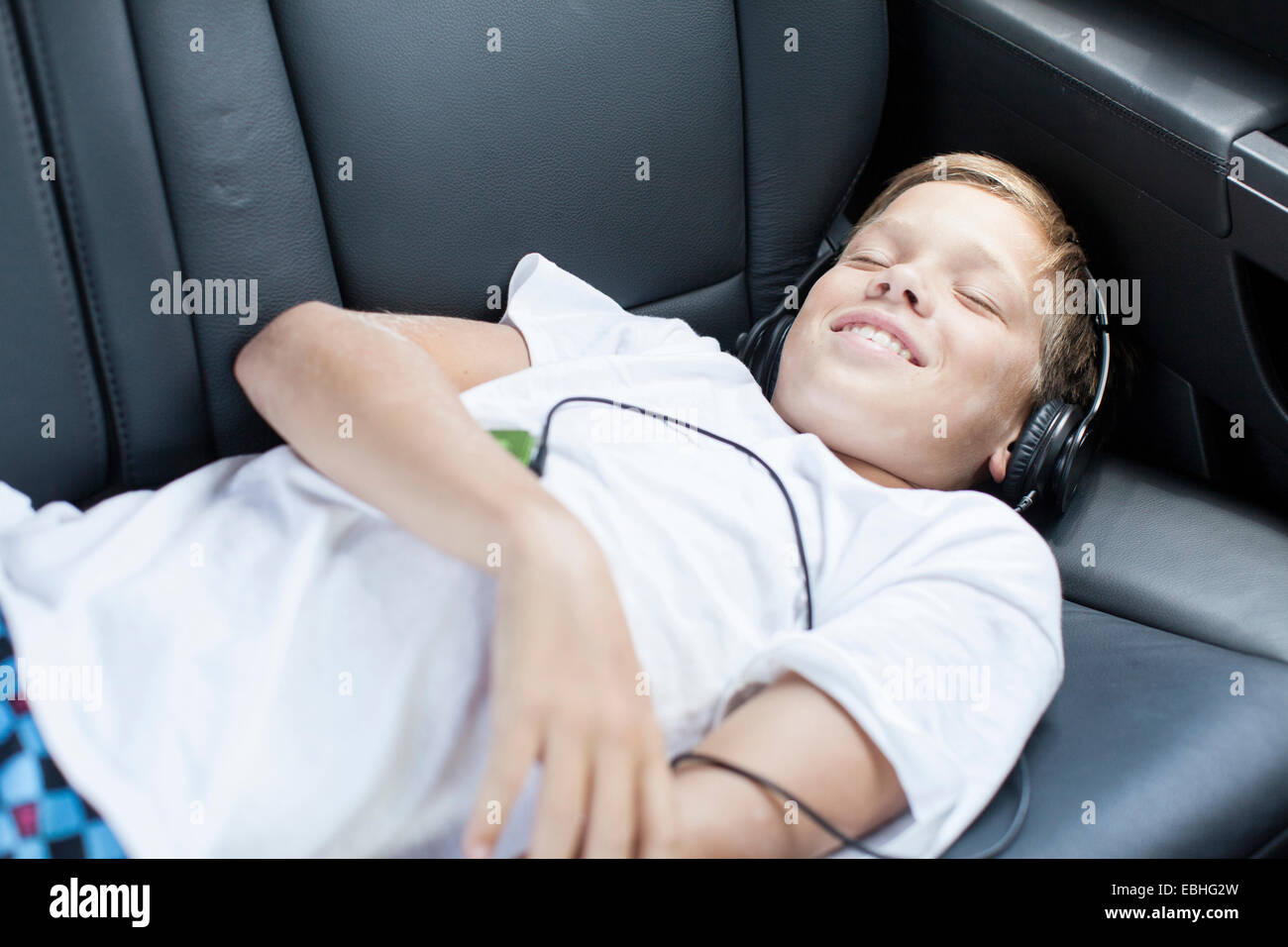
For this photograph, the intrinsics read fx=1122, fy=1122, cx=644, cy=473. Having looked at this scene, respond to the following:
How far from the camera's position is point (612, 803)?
0.65 meters

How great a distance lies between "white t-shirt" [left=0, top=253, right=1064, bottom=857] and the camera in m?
0.74

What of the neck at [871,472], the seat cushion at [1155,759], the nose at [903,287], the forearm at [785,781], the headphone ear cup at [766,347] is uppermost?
the nose at [903,287]

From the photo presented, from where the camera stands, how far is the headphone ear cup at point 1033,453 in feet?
3.51

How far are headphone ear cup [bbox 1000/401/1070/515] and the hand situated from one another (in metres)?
0.53

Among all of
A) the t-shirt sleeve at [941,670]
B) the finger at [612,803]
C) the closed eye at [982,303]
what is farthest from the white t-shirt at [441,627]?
the closed eye at [982,303]

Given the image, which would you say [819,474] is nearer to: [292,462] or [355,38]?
[292,462]

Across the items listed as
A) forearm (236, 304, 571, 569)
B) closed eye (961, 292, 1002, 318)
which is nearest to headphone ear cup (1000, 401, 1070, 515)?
closed eye (961, 292, 1002, 318)

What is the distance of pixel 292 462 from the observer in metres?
0.91

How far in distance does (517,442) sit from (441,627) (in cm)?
17

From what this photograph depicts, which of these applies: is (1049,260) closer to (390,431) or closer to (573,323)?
(573,323)

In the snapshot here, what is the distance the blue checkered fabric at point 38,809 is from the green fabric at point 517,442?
1.25 feet

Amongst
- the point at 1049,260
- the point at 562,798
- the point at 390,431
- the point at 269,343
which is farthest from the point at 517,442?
the point at 1049,260

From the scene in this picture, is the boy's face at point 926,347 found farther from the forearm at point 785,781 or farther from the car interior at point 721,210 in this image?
the forearm at point 785,781

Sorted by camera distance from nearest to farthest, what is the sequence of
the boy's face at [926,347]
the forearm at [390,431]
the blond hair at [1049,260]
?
1. the forearm at [390,431]
2. the boy's face at [926,347]
3. the blond hair at [1049,260]
